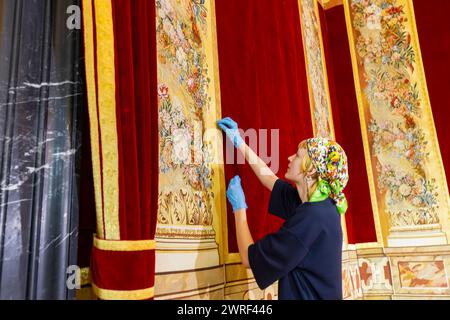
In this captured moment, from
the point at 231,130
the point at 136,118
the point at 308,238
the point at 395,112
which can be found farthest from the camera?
the point at 395,112

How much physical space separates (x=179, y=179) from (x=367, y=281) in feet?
8.08

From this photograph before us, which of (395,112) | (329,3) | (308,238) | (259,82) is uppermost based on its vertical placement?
(329,3)

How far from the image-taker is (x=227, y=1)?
2.22 metres

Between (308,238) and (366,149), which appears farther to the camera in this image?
(366,149)

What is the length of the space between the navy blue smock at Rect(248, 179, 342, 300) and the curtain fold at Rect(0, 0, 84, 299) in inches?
27.7

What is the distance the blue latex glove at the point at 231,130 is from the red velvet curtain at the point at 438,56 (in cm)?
218

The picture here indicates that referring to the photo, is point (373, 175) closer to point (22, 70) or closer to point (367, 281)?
point (367, 281)

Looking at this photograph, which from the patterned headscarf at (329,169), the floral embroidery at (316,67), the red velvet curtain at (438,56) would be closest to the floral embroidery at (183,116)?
the patterned headscarf at (329,169)

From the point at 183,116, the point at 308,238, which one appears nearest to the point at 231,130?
the point at 183,116

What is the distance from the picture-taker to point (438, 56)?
3285 millimetres

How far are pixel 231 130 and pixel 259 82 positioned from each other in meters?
0.52

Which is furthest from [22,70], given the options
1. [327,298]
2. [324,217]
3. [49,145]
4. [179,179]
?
[327,298]

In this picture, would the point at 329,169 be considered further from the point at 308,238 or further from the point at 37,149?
the point at 37,149

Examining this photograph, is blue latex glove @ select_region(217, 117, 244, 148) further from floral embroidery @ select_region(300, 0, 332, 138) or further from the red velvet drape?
floral embroidery @ select_region(300, 0, 332, 138)
